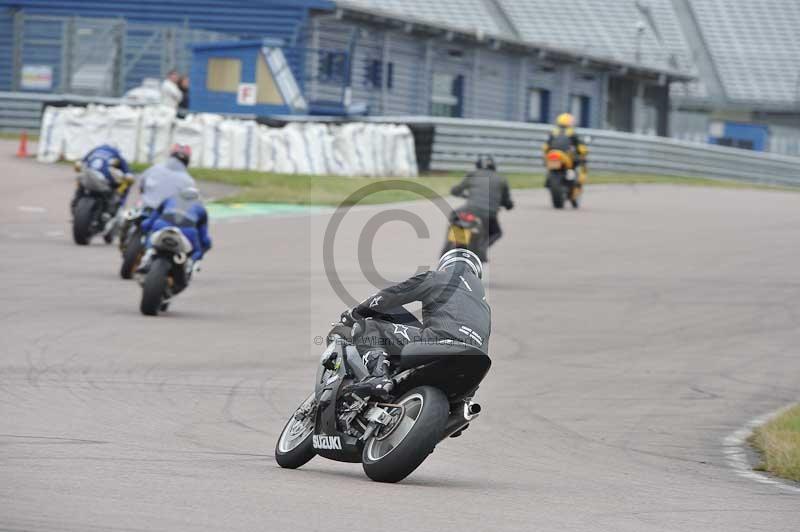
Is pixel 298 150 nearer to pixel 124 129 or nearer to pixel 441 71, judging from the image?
pixel 124 129

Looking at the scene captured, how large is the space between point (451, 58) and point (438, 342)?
1424 inches

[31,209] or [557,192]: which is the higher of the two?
[557,192]

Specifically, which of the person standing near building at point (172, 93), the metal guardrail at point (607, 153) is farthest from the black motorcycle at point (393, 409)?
the person standing near building at point (172, 93)

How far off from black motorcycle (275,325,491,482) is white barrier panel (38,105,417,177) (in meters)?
20.7

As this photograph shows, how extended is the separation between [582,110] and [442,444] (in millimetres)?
40883

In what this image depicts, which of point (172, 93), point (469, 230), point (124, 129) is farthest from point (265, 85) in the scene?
point (469, 230)

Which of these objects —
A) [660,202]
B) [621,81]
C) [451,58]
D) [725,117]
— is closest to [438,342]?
[660,202]

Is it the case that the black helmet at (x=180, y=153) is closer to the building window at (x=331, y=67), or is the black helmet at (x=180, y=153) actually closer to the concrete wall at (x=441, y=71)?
the concrete wall at (x=441, y=71)

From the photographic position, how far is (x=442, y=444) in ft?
30.4

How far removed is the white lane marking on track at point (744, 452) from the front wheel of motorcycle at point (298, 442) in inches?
103

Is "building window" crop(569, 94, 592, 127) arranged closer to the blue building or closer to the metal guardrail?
the blue building

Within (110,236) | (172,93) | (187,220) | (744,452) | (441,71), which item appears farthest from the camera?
(441,71)

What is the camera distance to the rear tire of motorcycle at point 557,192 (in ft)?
86.6

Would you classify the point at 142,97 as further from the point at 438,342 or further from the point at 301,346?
the point at 438,342
